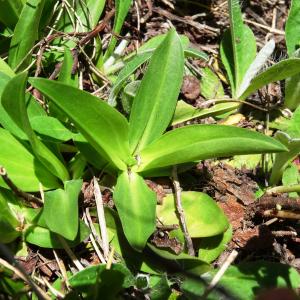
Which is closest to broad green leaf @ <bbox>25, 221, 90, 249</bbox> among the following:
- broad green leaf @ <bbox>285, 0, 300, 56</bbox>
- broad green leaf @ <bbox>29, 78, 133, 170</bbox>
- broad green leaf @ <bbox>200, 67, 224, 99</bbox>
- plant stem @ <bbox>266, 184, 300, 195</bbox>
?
broad green leaf @ <bbox>29, 78, 133, 170</bbox>

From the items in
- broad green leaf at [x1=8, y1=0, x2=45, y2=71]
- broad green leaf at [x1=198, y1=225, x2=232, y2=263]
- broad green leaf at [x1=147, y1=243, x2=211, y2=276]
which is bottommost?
broad green leaf at [x1=198, y1=225, x2=232, y2=263]

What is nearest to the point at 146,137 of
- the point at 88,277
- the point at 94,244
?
the point at 94,244

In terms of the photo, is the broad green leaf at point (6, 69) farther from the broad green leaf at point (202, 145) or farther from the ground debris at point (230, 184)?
the ground debris at point (230, 184)

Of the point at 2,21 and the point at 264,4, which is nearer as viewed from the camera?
the point at 2,21

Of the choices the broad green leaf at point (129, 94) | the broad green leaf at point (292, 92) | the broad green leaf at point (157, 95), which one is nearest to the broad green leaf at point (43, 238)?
the broad green leaf at point (157, 95)

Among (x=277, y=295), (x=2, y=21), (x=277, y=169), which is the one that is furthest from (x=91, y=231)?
(x=277, y=295)

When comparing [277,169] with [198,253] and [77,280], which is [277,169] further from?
[77,280]

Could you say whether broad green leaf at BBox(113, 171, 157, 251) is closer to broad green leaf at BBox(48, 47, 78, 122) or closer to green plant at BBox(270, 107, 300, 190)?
broad green leaf at BBox(48, 47, 78, 122)
